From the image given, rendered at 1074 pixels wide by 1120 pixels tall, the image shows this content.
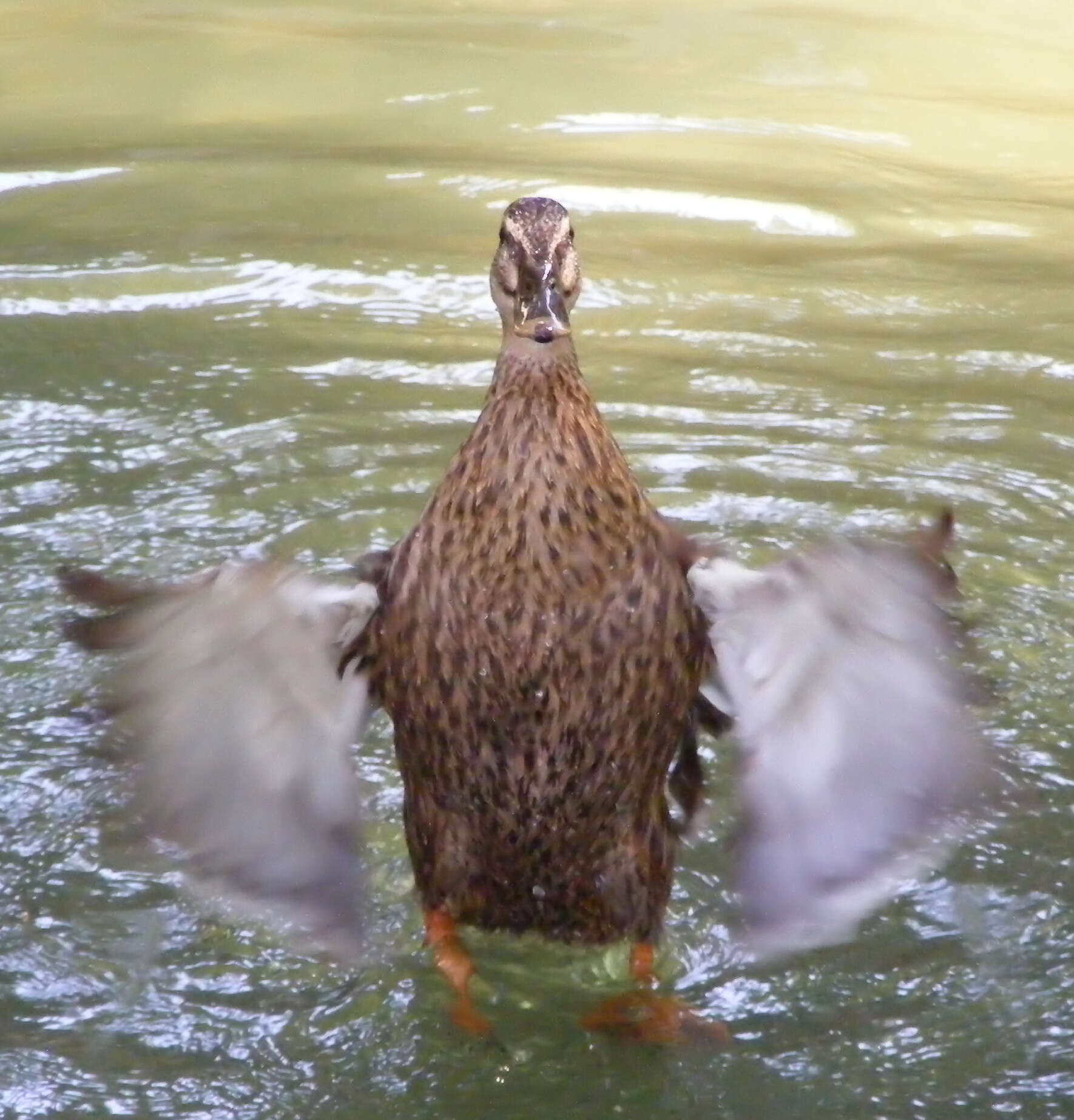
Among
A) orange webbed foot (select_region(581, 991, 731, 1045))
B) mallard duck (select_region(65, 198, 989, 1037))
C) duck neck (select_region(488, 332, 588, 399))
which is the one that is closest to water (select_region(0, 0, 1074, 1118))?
orange webbed foot (select_region(581, 991, 731, 1045))

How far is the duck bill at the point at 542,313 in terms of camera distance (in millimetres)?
3236

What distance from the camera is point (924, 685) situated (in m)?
3.30

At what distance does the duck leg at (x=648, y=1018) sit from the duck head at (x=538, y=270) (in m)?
1.18

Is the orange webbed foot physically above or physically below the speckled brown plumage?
below

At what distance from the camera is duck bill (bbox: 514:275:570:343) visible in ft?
10.6

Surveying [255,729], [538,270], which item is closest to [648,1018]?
[255,729]

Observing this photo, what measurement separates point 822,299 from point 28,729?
3.02 m

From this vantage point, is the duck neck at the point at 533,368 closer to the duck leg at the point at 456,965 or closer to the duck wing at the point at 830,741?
the duck wing at the point at 830,741

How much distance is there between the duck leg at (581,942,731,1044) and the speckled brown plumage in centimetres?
21

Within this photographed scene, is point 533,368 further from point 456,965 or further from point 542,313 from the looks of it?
point 456,965

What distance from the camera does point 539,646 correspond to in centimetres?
321

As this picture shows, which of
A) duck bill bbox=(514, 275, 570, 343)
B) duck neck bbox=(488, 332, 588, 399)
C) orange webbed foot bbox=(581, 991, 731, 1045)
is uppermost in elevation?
duck bill bbox=(514, 275, 570, 343)

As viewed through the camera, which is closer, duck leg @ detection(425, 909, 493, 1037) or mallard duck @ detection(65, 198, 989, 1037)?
mallard duck @ detection(65, 198, 989, 1037)

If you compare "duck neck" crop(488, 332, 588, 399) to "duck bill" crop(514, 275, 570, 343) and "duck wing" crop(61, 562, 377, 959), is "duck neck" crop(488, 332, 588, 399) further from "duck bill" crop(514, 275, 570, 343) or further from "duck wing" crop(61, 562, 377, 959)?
"duck wing" crop(61, 562, 377, 959)
